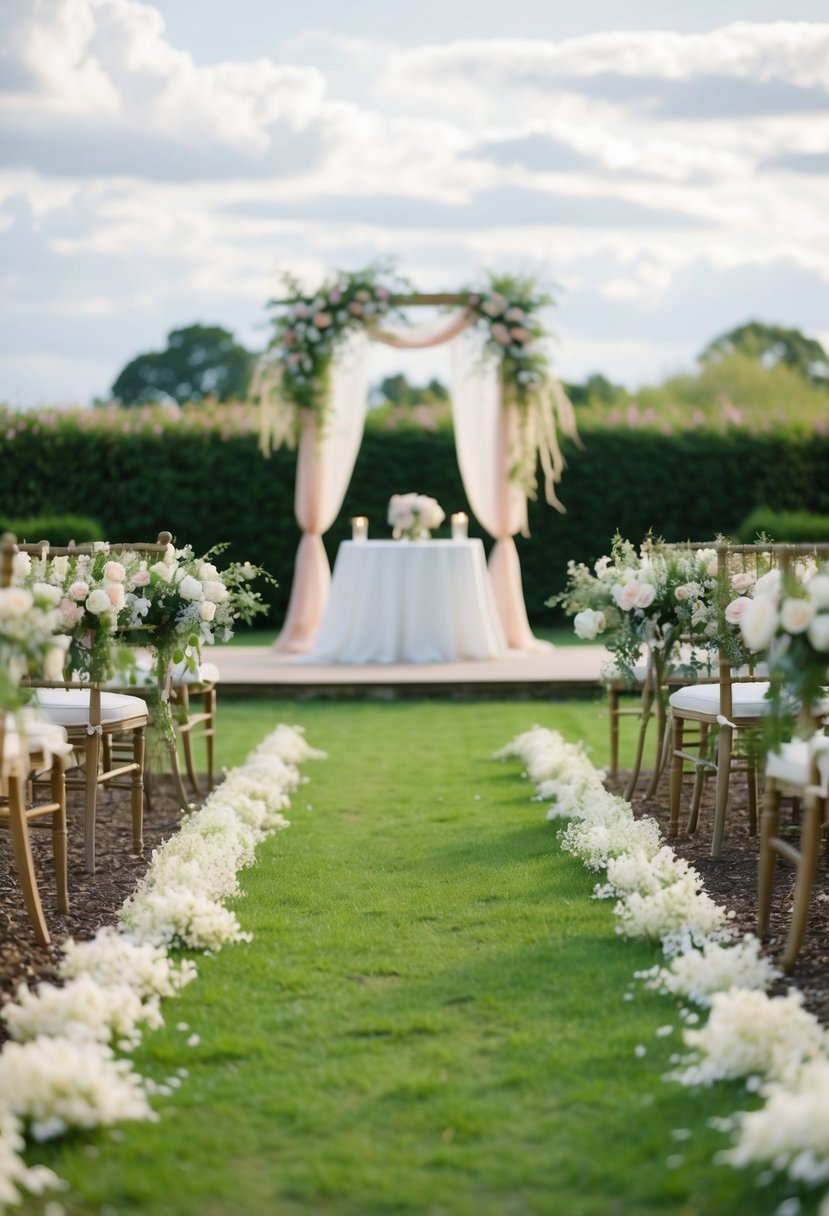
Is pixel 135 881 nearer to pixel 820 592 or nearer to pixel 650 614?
pixel 650 614

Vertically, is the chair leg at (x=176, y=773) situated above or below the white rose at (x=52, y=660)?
below

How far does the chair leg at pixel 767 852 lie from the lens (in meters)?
3.78

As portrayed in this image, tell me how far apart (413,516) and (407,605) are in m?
0.74

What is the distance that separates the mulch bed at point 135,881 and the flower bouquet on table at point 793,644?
0.65 metres

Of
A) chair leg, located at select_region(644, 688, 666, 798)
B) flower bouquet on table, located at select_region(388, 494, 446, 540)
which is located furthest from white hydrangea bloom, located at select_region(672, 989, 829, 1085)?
flower bouquet on table, located at select_region(388, 494, 446, 540)

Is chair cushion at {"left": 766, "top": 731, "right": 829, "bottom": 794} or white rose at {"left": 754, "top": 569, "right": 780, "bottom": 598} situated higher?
Result: white rose at {"left": 754, "top": 569, "right": 780, "bottom": 598}

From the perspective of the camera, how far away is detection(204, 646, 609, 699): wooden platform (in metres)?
10.1

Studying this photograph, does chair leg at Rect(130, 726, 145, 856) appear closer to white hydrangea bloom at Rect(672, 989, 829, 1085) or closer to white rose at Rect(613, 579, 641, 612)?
white rose at Rect(613, 579, 641, 612)

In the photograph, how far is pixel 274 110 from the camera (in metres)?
14.4

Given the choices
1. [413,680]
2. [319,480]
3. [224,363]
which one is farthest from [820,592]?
[224,363]

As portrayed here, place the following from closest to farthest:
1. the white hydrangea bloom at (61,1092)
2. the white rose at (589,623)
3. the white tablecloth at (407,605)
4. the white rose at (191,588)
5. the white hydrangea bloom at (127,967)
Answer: the white hydrangea bloom at (61,1092) → the white hydrangea bloom at (127,967) → the white rose at (191,588) → the white rose at (589,623) → the white tablecloth at (407,605)

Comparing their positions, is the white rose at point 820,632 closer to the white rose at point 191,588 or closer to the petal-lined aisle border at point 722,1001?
the petal-lined aisle border at point 722,1001

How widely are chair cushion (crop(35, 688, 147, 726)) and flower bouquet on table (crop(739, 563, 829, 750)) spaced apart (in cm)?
250

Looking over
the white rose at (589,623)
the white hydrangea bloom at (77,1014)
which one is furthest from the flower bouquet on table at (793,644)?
the white rose at (589,623)
